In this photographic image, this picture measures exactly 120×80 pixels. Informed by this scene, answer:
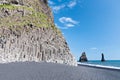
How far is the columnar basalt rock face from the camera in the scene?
99.6 metres

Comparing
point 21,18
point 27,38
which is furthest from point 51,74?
point 21,18

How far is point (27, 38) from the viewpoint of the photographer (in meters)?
107

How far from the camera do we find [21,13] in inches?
4628

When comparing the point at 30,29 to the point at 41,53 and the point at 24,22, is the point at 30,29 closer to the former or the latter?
the point at 24,22

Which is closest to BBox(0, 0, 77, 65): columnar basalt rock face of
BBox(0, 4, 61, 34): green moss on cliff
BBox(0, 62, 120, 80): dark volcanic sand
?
BBox(0, 4, 61, 34): green moss on cliff

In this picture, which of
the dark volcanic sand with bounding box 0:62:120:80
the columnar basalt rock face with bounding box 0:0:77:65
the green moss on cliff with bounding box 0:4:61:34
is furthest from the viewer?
the green moss on cliff with bounding box 0:4:61:34

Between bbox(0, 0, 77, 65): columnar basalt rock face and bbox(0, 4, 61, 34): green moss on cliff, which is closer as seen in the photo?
bbox(0, 0, 77, 65): columnar basalt rock face

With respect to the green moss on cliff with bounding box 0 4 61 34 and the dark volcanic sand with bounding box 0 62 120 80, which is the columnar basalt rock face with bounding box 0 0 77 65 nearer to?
the green moss on cliff with bounding box 0 4 61 34

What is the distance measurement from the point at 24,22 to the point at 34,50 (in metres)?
16.5

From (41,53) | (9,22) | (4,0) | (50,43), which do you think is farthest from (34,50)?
(4,0)

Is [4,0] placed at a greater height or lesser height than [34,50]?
greater

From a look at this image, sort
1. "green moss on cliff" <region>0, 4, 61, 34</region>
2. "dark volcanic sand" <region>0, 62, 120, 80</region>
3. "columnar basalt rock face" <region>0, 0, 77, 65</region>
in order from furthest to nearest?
"green moss on cliff" <region>0, 4, 61, 34</region> → "columnar basalt rock face" <region>0, 0, 77, 65</region> → "dark volcanic sand" <region>0, 62, 120, 80</region>

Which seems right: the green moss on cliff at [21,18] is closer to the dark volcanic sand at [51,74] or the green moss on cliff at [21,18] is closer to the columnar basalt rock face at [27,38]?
the columnar basalt rock face at [27,38]

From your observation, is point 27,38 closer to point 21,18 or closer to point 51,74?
point 21,18
